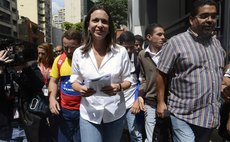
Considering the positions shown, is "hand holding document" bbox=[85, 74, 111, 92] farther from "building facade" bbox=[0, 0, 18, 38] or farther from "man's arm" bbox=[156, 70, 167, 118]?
"building facade" bbox=[0, 0, 18, 38]

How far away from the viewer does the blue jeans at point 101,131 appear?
2611 millimetres

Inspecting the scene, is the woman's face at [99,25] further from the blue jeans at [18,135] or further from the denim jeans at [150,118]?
the blue jeans at [18,135]

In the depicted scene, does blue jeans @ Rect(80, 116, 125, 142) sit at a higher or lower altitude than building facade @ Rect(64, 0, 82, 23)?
lower

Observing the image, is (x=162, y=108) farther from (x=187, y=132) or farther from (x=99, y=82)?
(x=99, y=82)

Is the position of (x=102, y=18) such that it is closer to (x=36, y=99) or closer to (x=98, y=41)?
(x=98, y=41)

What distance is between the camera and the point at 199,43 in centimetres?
269

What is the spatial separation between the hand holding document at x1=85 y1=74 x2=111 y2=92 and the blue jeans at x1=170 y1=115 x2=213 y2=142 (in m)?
0.78

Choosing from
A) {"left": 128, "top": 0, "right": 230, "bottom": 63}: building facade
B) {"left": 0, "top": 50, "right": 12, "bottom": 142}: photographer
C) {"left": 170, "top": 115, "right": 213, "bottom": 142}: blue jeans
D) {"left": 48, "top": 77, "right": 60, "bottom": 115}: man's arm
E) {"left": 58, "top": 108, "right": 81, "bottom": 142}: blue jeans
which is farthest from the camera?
{"left": 128, "top": 0, "right": 230, "bottom": 63}: building facade

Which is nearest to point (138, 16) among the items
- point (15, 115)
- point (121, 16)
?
point (15, 115)

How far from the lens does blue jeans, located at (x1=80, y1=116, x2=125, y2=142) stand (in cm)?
261

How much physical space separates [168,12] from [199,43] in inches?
349

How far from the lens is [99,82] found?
245 centimetres

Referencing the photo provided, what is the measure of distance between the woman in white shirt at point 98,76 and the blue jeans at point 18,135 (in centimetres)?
113

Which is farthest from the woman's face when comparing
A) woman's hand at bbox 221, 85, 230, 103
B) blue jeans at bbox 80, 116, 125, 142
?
woman's hand at bbox 221, 85, 230, 103
